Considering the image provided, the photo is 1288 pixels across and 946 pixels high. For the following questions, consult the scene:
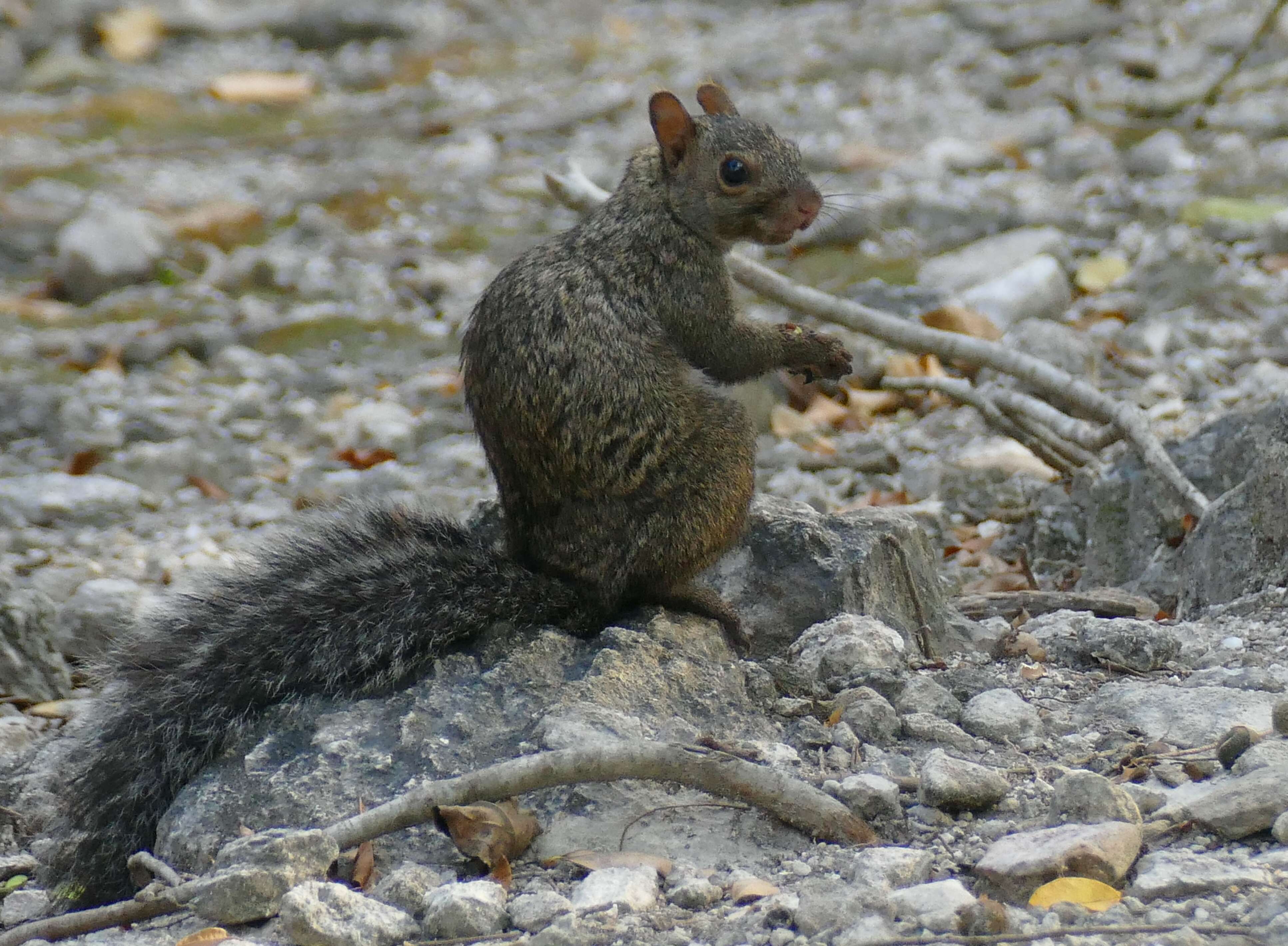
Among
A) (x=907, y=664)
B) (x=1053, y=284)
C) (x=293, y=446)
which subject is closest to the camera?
(x=907, y=664)

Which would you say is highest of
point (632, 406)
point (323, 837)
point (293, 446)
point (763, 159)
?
point (763, 159)

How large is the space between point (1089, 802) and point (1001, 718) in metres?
0.48

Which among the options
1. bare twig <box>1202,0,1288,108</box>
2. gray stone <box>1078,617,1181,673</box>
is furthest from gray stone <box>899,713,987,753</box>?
bare twig <box>1202,0,1288,108</box>

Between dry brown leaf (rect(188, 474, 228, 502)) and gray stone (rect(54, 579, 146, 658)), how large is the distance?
133 centimetres

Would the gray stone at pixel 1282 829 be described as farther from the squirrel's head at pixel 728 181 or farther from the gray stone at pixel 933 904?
the squirrel's head at pixel 728 181

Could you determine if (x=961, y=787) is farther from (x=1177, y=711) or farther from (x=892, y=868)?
(x=1177, y=711)

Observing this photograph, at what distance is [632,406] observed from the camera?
10.3 feet

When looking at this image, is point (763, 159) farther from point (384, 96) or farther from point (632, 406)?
point (384, 96)

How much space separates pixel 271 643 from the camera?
2.85 meters

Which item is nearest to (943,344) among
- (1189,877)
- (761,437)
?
(761,437)

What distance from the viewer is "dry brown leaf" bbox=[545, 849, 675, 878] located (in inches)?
91.4

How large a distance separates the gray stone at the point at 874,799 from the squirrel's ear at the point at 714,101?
211 centimetres

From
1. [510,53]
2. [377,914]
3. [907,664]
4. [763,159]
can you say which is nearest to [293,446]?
[763,159]

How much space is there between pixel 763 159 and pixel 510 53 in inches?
309
